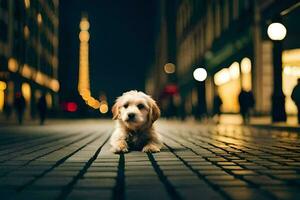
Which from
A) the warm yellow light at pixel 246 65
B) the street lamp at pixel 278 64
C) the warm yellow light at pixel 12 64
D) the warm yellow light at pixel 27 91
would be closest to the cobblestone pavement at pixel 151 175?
the street lamp at pixel 278 64

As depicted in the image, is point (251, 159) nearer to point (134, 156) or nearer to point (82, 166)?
point (134, 156)

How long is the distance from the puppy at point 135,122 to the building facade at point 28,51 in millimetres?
23125

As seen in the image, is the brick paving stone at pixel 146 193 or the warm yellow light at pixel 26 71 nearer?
the brick paving stone at pixel 146 193

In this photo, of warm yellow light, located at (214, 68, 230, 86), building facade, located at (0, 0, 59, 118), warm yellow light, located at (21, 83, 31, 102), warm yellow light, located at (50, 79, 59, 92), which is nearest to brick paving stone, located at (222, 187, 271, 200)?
building facade, located at (0, 0, 59, 118)

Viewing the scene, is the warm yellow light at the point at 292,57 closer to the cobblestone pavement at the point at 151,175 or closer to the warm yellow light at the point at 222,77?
the warm yellow light at the point at 222,77

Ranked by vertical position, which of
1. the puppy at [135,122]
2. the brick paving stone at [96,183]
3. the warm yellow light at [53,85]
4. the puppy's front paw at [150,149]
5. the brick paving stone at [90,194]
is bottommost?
the brick paving stone at [90,194]

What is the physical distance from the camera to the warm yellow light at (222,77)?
36.8m

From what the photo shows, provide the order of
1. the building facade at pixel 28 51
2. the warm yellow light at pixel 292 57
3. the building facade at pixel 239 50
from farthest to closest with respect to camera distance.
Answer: the building facade at pixel 28 51
the building facade at pixel 239 50
the warm yellow light at pixel 292 57

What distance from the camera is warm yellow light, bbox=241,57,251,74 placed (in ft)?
97.3

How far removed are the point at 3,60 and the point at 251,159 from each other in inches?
1464

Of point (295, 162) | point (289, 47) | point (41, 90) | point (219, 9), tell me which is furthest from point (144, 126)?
point (41, 90)

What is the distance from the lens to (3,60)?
4209 cm

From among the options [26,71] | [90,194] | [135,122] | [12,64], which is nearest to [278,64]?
[135,122]

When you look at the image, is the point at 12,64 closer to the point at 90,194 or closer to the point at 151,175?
the point at 151,175
